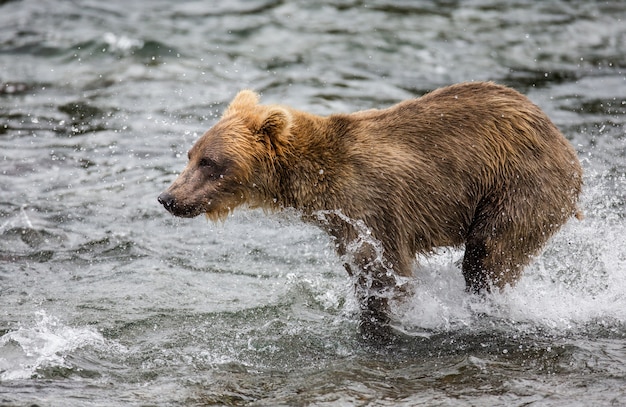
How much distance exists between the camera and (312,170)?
6359mm

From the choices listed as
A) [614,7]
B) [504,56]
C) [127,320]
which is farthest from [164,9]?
[127,320]

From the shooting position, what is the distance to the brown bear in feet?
20.5

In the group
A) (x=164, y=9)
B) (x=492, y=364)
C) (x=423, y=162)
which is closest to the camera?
(x=492, y=364)

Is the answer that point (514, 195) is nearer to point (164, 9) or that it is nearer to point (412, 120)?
point (412, 120)

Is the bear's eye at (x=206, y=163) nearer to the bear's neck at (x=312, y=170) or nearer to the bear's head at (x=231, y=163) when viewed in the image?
the bear's head at (x=231, y=163)

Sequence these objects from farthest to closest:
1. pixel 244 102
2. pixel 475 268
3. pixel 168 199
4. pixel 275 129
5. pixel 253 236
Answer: pixel 253 236 < pixel 244 102 < pixel 475 268 < pixel 275 129 < pixel 168 199

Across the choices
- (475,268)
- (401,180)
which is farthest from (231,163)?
(475,268)

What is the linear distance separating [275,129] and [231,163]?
41 centimetres

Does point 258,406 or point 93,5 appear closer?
point 258,406

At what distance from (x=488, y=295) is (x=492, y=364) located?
78cm

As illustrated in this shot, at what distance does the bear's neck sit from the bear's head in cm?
9

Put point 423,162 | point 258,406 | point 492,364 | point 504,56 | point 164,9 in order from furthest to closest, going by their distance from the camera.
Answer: point 164,9, point 504,56, point 423,162, point 492,364, point 258,406

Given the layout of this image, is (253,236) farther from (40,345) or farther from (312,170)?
(40,345)

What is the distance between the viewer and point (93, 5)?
15.4 meters
